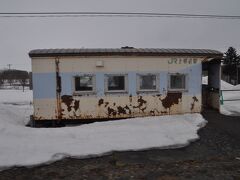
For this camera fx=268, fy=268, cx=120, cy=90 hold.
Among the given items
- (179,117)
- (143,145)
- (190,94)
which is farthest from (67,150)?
(190,94)

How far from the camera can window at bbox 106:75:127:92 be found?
37.5 ft

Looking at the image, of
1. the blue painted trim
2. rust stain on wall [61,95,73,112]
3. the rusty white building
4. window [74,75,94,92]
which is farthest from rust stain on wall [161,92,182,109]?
rust stain on wall [61,95,73,112]

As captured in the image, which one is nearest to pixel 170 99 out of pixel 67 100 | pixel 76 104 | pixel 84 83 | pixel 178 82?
pixel 178 82

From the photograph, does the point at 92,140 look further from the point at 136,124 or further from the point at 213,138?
the point at 213,138

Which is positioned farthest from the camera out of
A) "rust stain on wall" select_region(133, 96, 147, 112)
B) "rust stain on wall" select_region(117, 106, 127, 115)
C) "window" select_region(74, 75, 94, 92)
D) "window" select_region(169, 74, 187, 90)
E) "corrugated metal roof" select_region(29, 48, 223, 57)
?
"window" select_region(169, 74, 187, 90)

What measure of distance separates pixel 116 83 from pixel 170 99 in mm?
2474

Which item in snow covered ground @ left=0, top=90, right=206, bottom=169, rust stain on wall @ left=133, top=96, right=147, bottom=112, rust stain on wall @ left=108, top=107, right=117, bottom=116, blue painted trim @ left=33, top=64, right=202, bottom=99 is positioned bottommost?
snow covered ground @ left=0, top=90, right=206, bottom=169

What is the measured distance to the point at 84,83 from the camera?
37.3ft

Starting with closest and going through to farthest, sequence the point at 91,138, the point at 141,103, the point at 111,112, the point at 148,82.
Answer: the point at 91,138 < the point at 111,112 < the point at 141,103 < the point at 148,82

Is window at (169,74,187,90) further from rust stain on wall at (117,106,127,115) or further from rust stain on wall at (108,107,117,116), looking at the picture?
rust stain on wall at (108,107,117,116)

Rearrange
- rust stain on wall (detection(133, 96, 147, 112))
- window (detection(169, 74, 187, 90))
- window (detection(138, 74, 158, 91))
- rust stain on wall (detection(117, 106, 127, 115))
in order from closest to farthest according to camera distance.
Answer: rust stain on wall (detection(117, 106, 127, 115)) < rust stain on wall (detection(133, 96, 147, 112)) < window (detection(138, 74, 158, 91)) < window (detection(169, 74, 187, 90))

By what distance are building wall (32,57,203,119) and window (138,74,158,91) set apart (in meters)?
0.20

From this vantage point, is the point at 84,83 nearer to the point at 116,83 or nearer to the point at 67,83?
the point at 67,83

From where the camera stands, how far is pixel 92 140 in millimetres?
8258
